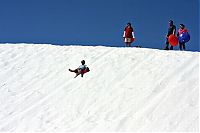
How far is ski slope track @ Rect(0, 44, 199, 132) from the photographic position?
11.5 m

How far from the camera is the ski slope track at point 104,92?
11.5m

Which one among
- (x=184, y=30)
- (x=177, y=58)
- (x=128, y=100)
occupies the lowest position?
(x=128, y=100)

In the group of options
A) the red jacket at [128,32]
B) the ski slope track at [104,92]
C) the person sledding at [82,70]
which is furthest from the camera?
the red jacket at [128,32]

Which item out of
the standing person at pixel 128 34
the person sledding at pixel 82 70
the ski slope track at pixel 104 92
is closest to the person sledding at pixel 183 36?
the ski slope track at pixel 104 92

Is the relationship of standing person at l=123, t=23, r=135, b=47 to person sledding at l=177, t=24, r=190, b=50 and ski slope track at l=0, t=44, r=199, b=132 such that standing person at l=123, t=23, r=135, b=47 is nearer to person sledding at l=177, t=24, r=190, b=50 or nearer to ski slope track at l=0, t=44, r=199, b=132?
ski slope track at l=0, t=44, r=199, b=132

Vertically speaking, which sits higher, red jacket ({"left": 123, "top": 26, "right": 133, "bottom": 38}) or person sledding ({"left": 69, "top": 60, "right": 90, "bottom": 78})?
red jacket ({"left": 123, "top": 26, "right": 133, "bottom": 38})

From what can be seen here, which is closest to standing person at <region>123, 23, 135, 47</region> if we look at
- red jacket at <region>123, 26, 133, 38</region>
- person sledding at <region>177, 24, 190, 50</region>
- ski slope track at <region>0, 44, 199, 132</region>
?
red jacket at <region>123, 26, 133, 38</region>

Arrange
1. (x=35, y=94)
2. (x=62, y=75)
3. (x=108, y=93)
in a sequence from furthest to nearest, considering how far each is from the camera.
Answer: (x=62, y=75), (x=35, y=94), (x=108, y=93)

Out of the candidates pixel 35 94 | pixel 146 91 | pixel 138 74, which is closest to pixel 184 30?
pixel 138 74

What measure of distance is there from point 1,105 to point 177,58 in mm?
6015

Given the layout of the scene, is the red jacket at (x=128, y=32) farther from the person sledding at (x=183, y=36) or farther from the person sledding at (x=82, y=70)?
the person sledding at (x=82, y=70)

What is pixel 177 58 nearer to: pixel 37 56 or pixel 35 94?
pixel 35 94

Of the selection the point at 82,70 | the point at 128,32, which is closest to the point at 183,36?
the point at 128,32

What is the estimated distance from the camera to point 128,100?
12.5 m
